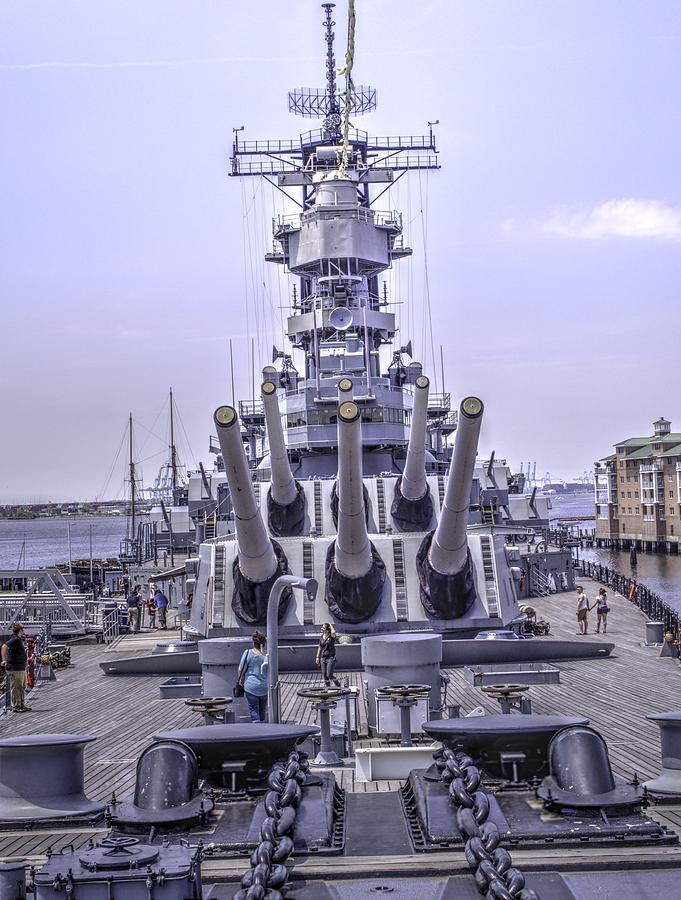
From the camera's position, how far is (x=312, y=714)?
9.51m

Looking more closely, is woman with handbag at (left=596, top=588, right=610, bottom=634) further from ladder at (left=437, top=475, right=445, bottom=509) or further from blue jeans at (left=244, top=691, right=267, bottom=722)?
blue jeans at (left=244, top=691, right=267, bottom=722)

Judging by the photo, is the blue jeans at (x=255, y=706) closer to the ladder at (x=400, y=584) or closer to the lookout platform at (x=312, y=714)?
the lookout platform at (x=312, y=714)

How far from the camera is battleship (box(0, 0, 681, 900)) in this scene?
12.8 ft

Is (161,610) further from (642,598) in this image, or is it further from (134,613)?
(642,598)

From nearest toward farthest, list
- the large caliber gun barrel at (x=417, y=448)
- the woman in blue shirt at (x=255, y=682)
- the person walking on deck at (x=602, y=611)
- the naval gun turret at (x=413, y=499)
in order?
the woman in blue shirt at (x=255, y=682), the large caliber gun barrel at (x=417, y=448), the naval gun turret at (x=413, y=499), the person walking on deck at (x=602, y=611)

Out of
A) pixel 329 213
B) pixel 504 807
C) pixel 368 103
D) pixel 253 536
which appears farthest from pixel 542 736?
pixel 368 103

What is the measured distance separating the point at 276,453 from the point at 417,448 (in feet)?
5.51

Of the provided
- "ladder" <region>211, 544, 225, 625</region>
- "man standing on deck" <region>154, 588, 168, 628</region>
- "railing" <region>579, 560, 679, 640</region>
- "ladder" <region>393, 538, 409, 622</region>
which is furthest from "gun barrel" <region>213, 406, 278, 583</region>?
"man standing on deck" <region>154, 588, 168, 628</region>

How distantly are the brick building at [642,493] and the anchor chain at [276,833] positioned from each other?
203 feet

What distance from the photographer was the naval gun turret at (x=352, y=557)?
11094mm

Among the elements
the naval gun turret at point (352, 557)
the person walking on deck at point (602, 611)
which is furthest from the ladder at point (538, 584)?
the naval gun turret at point (352, 557)

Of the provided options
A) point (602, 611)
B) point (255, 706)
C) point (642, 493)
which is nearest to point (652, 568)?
point (642, 493)

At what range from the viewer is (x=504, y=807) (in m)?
4.49

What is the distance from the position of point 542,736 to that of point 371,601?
7877mm
